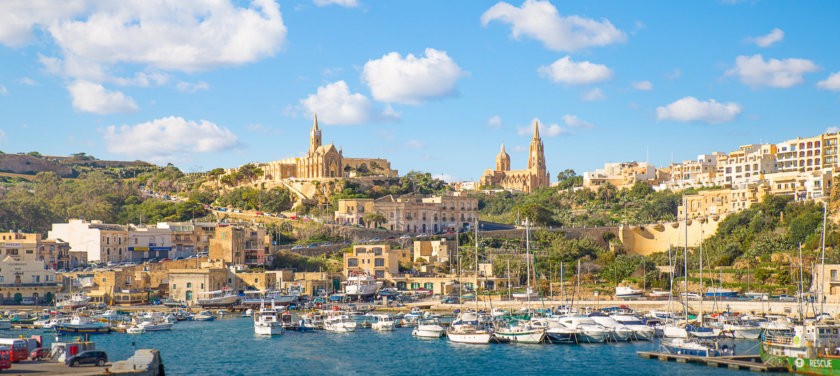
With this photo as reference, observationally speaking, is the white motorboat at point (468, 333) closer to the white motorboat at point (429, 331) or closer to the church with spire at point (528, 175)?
the white motorboat at point (429, 331)

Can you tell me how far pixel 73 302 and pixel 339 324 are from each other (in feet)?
57.0

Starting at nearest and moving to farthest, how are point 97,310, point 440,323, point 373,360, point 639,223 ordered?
point 373,360 → point 440,323 → point 97,310 → point 639,223

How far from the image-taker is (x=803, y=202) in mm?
72688

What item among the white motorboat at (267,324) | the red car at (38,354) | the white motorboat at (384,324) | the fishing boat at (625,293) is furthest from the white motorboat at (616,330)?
the red car at (38,354)

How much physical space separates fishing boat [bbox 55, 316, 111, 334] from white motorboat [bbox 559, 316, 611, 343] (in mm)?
23352

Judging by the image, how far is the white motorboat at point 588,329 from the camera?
1762 inches

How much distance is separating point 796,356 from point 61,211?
7252cm

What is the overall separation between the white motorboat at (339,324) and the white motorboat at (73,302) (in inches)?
634

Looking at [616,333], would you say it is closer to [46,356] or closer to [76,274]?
[46,356]

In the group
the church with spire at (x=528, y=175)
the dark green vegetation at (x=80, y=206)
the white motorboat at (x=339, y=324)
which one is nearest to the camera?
the white motorboat at (x=339, y=324)

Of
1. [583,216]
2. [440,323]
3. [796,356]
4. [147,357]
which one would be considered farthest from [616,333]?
[583,216]

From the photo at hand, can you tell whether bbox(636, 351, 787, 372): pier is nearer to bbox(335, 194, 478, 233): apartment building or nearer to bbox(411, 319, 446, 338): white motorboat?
bbox(411, 319, 446, 338): white motorboat

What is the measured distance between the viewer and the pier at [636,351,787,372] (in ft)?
113

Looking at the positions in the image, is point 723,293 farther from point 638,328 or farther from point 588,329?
point 588,329
